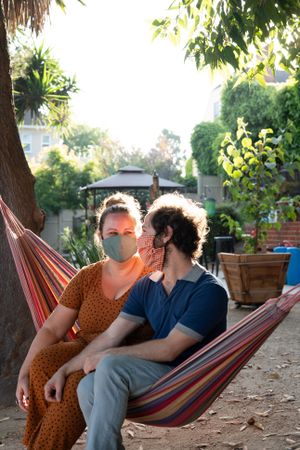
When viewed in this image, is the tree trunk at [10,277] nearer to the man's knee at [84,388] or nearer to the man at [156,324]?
the man at [156,324]

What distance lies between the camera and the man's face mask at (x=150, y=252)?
2221 millimetres

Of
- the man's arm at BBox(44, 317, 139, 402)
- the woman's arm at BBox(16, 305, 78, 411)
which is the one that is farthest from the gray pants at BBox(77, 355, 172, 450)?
the woman's arm at BBox(16, 305, 78, 411)

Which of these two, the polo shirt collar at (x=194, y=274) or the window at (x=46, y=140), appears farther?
the window at (x=46, y=140)

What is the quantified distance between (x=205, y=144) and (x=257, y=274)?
12.7m

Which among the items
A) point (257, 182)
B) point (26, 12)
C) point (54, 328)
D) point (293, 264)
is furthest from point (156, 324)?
point (293, 264)

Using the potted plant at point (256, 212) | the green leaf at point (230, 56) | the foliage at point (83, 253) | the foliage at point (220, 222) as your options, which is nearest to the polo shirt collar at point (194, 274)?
the green leaf at point (230, 56)

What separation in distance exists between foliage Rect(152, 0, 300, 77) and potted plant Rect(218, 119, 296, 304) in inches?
60.7

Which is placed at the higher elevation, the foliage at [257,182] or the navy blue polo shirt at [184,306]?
the foliage at [257,182]

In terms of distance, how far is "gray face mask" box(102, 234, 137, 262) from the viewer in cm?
242

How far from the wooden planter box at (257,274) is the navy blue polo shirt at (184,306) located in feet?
12.2

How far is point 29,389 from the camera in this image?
2.29 meters

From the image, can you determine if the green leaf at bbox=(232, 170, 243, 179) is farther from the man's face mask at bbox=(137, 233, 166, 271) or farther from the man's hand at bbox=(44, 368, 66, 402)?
the man's hand at bbox=(44, 368, 66, 402)

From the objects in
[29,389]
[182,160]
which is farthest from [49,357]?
[182,160]

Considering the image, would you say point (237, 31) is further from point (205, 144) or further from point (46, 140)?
point (46, 140)
